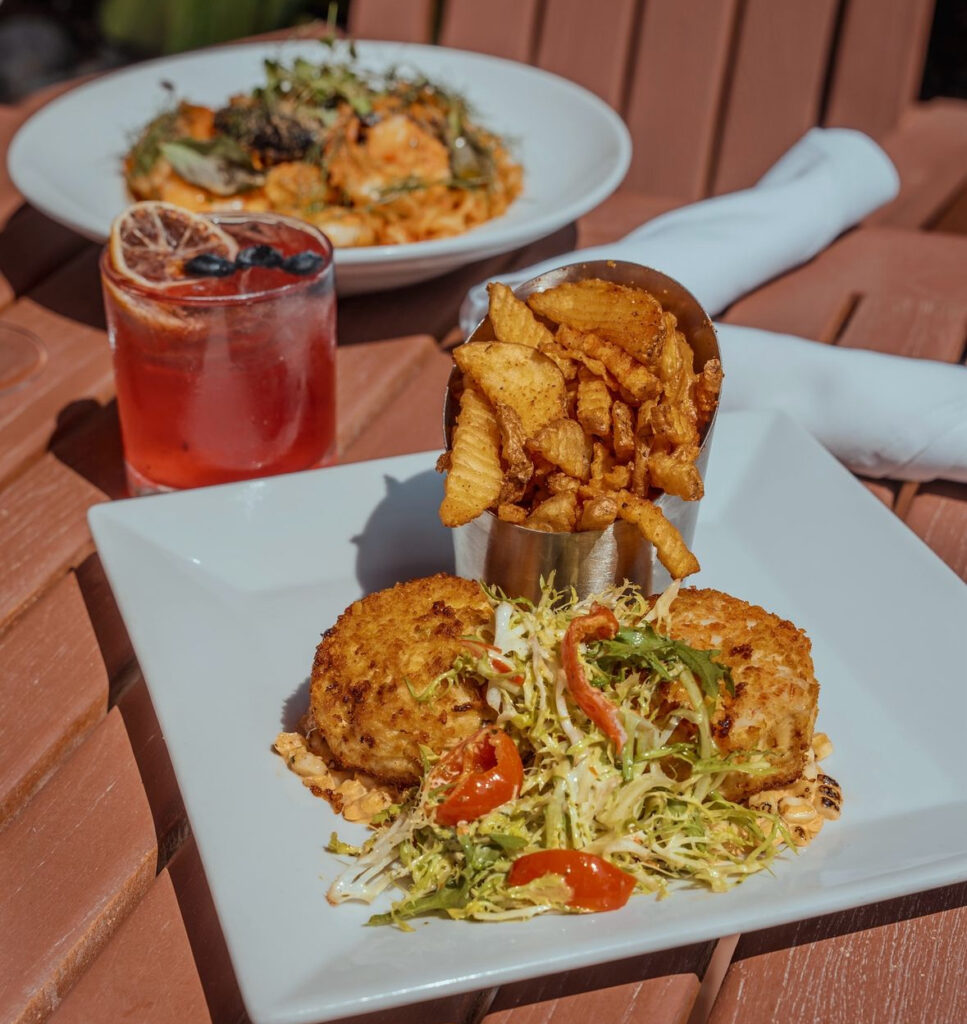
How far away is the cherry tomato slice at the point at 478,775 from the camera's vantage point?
153 cm

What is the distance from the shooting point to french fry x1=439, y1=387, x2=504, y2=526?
1763 millimetres

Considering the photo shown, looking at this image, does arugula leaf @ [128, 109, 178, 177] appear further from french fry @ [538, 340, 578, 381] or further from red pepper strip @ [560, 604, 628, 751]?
red pepper strip @ [560, 604, 628, 751]

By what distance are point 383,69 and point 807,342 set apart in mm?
1831

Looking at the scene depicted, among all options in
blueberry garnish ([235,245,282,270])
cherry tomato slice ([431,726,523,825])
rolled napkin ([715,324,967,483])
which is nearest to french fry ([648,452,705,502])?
cherry tomato slice ([431,726,523,825])

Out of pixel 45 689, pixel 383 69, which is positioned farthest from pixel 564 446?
pixel 383 69

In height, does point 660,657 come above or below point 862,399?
above

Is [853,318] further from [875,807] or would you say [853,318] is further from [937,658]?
[875,807]

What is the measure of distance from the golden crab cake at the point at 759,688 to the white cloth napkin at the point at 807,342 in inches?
31.9

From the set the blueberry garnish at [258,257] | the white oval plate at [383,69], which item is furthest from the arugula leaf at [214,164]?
the blueberry garnish at [258,257]

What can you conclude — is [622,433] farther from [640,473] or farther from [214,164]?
[214,164]

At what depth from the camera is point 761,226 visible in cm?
308

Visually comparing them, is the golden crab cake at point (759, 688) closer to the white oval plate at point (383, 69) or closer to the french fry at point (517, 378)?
the french fry at point (517, 378)

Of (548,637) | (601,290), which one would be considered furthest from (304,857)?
(601,290)

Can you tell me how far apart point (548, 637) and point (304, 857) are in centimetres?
45
